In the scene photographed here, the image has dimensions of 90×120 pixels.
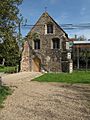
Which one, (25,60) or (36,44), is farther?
(36,44)

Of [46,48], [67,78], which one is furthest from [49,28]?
[67,78]

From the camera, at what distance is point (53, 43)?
4359 centimetres

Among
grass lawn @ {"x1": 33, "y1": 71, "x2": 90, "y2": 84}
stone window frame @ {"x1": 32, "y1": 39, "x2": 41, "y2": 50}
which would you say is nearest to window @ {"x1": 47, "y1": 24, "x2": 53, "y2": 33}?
stone window frame @ {"x1": 32, "y1": 39, "x2": 41, "y2": 50}

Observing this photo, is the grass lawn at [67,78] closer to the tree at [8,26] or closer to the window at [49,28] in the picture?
the tree at [8,26]

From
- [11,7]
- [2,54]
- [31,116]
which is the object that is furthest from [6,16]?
[31,116]

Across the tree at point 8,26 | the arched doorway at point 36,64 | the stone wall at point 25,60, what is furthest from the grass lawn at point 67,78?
the stone wall at point 25,60

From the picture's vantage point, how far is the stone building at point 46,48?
42.6m

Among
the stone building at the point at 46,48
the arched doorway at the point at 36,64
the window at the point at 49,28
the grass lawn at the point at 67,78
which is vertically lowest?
the grass lawn at the point at 67,78

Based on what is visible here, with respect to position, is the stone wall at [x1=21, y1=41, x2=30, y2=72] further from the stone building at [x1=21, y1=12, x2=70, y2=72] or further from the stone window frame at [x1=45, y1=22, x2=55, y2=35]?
the stone window frame at [x1=45, y1=22, x2=55, y2=35]

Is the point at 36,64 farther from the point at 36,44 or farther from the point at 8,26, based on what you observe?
the point at 8,26

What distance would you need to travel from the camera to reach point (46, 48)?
4331 cm

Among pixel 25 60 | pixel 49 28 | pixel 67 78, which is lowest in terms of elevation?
pixel 67 78

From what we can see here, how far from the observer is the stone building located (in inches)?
1678

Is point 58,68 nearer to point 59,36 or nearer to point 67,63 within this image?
point 67,63
